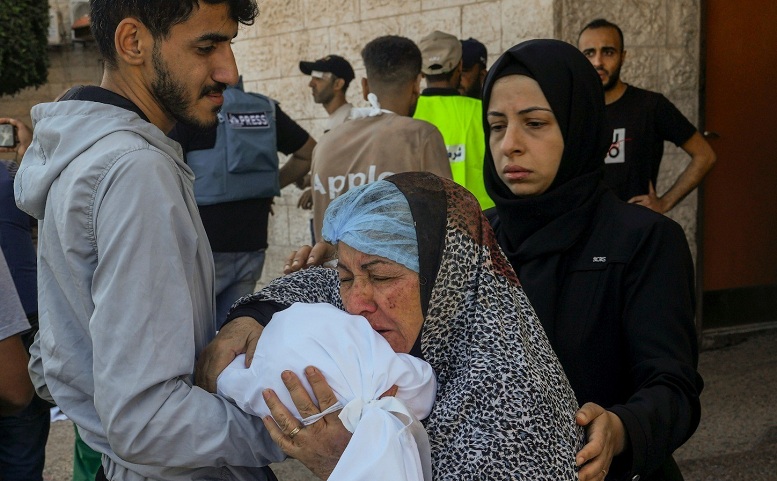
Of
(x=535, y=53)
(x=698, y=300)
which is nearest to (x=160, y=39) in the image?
(x=535, y=53)

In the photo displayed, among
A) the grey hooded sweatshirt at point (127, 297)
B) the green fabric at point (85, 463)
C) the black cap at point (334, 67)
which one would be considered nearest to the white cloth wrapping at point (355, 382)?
the grey hooded sweatshirt at point (127, 297)

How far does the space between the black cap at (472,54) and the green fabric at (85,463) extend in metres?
3.88

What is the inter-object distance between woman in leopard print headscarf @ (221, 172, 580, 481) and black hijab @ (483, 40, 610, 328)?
421mm

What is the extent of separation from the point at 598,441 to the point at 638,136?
3519 mm

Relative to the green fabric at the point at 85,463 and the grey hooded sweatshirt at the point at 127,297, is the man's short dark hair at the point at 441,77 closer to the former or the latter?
the green fabric at the point at 85,463

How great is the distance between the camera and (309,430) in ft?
5.41

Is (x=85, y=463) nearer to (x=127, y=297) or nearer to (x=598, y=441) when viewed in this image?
(x=127, y=297)

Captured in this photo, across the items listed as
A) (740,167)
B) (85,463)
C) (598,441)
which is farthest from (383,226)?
(740,167)

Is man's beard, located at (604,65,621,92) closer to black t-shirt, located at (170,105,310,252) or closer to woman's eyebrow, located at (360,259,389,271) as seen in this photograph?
black t-shirt, located at (170,105,310,252)

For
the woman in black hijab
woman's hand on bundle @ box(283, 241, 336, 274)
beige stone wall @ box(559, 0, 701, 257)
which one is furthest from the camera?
beige stone wall @ box(559, 0, 701, 257)

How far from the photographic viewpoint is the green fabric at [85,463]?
264cm

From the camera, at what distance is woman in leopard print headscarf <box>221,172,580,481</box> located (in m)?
1.64

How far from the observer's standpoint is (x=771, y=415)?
5.32 metres

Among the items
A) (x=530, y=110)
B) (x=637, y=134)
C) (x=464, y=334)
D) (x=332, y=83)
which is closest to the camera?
(x=464, y=334)
